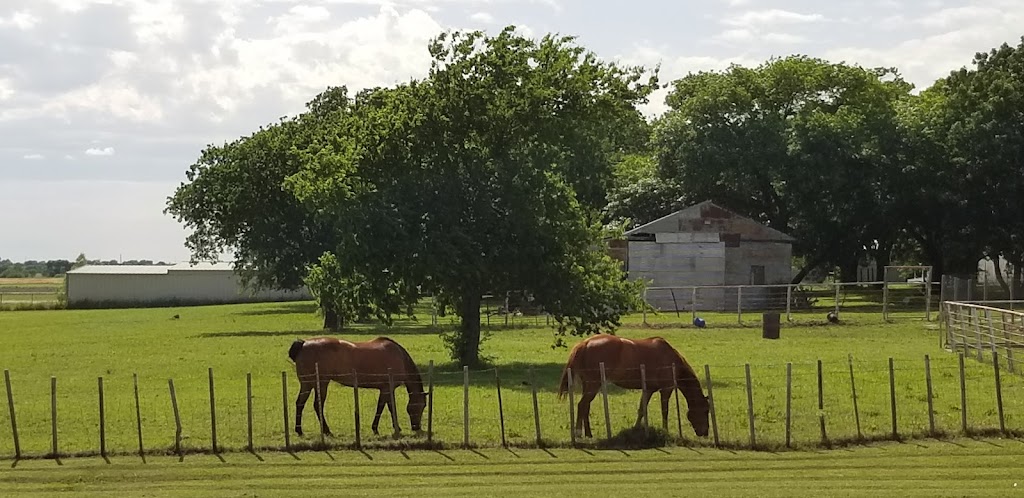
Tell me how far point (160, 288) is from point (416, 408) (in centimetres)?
8222

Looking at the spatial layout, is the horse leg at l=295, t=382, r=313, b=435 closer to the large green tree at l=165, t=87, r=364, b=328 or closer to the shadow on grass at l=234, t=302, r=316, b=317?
the large green tree at l=165, t=87, r=364, b=328

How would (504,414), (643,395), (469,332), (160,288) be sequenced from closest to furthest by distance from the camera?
1. (643,395)
2. (504,414)
3. (469,332)
4. (160,288)

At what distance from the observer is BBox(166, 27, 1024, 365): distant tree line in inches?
1257

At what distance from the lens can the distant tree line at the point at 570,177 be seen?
31.9m

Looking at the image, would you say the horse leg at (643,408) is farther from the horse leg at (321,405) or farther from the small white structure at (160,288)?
the small white structure at (160,288)

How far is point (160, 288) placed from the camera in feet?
324

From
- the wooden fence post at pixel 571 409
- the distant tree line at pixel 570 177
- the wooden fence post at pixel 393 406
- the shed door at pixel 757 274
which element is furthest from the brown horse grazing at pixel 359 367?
the shed door at pixel 757 274

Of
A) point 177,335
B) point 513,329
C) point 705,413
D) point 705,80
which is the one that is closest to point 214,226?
point 177,335

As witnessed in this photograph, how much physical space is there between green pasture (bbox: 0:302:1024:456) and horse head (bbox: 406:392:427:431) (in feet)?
1.21

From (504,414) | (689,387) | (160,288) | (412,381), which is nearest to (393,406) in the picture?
(412,381)

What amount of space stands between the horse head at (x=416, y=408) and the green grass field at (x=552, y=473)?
5.81ft

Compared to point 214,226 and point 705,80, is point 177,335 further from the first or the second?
point 705,80

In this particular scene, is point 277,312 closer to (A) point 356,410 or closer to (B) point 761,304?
(B) point 761,304

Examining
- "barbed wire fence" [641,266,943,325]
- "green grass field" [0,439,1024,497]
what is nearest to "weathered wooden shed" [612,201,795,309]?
"barbed wire fence" [641,266,943,325]
